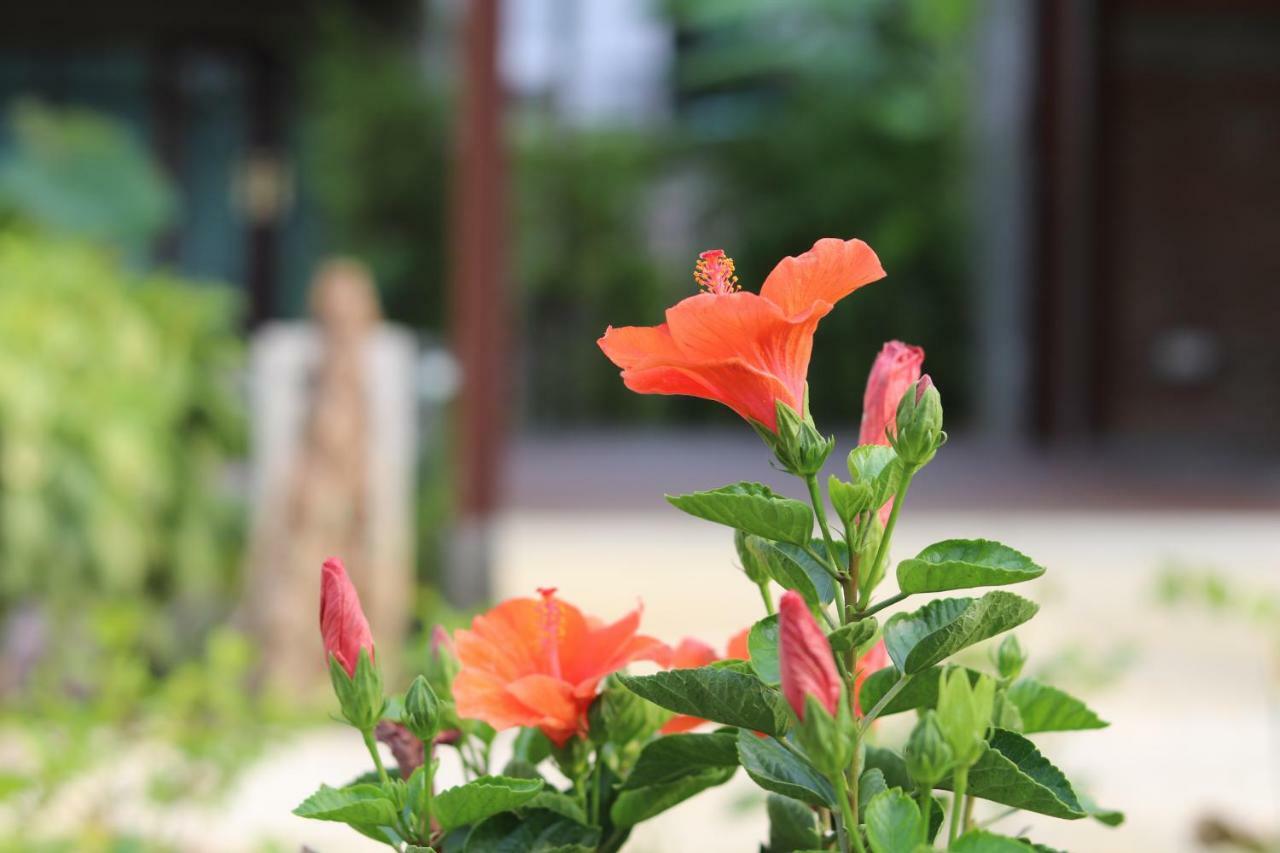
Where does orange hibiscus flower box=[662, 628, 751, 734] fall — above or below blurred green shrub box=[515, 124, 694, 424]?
below

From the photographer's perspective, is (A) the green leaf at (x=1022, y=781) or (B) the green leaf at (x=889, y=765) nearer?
(A) the green leaf at (x=1022, y=781)

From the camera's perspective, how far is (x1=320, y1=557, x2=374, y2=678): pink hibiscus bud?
0.52 meters

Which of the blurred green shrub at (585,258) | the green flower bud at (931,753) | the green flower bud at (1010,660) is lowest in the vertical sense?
the green flower bud at (931,753)

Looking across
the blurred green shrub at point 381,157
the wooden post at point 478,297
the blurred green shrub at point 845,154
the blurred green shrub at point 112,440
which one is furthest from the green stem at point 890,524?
the blurred green shrub at point 845,154

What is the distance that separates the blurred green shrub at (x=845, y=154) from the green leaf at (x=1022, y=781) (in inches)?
317

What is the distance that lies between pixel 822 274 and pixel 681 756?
0.61 ft

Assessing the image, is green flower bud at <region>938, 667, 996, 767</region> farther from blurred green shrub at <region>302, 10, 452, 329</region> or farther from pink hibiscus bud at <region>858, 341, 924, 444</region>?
blurred green shrub at <region>302, 10, 452, 329</region>

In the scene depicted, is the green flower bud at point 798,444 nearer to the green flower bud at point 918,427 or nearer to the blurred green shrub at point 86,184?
the green flower bud at point 918,427

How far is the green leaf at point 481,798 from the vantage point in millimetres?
509

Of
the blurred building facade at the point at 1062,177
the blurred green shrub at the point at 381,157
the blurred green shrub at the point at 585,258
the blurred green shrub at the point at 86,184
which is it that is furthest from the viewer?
the blurred green shrub at the point at 585,258

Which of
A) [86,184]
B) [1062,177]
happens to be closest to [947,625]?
[86,184]

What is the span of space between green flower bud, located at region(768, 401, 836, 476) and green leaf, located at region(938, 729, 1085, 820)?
0.11 m

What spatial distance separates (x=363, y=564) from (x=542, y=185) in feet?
18.5

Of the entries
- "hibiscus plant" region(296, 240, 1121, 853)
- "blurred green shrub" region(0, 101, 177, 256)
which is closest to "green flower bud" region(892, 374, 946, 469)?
"hibiscus plant" region(296, 240, 1121, 853)
